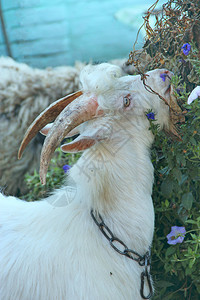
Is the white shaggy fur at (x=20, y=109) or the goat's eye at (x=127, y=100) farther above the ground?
the goat's eye at (x=127, y=100)

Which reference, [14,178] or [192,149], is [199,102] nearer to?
[192,149]

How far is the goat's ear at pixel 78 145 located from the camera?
137 cm

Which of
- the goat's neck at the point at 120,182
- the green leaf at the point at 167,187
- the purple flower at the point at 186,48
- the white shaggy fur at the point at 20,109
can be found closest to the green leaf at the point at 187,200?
the green leaf at the point at 167,187

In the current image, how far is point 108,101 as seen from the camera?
146 centimetres

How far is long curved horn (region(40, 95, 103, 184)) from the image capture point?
1.34 metres

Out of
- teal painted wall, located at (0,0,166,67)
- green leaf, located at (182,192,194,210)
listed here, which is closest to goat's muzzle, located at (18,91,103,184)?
green leaf, located at (182,192,194,210)

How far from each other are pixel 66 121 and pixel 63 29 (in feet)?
10.2

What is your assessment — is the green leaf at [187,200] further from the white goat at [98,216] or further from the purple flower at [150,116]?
the purple flower at [150,116]

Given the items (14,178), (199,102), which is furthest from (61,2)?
(199,102)

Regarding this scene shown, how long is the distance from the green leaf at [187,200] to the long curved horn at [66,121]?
547 mm

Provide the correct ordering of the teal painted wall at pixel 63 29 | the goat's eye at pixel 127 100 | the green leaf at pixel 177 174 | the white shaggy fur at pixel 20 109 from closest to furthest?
the goat's eye at pixel 127 100 < the green leaf at pixel 177 174 < the white shaggy fur at pixel 20 109 < the teal painted wall at pixel 63 29

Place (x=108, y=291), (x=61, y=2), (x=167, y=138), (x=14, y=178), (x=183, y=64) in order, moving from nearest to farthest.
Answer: (x=108, y=291)
(x=167, y=138)
(x=183, y=64)
(x=14, y=178)
(x=61, y=2)

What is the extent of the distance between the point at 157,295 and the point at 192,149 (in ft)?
2.40

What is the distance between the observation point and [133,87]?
4.93 ft
